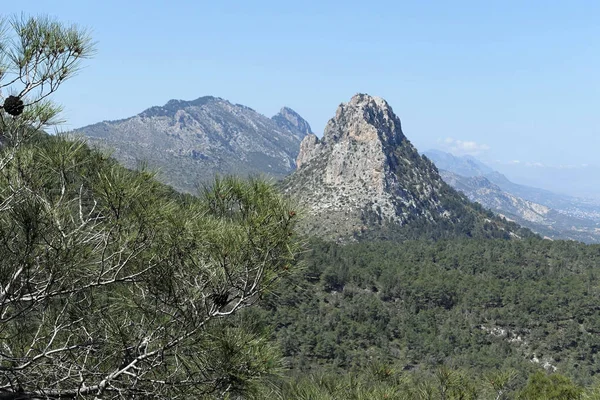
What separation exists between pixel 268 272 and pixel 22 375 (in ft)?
6.66

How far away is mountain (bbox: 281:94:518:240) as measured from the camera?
113250mm

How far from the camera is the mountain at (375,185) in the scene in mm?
113250

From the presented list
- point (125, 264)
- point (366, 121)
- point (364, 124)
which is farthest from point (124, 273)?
point (366, 121)

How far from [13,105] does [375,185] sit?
115692 mm

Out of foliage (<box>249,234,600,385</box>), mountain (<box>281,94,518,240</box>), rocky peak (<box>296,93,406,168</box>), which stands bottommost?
foliage (<box>249,234,600,385</box>)

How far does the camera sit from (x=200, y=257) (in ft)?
11.6

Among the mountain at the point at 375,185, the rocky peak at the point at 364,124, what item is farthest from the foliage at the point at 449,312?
the rocky peak at the point at 364,124

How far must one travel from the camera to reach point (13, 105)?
10.5ft

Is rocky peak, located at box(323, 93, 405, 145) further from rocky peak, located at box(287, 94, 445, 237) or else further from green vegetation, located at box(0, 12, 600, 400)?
green vegetation, located at box(0, 12, 600, 400)

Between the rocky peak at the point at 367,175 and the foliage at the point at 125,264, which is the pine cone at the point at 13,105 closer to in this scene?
the foliage at the point at 125,264

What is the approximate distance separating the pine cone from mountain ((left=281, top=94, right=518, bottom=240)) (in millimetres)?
101246

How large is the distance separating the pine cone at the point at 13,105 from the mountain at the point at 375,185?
101m

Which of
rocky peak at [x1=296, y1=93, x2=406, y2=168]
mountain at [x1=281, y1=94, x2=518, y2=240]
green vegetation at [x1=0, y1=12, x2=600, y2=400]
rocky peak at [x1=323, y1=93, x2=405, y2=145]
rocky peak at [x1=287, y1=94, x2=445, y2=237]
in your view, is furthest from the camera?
rocky peak at [x1=323, y1=93, x2=405, y2=145]

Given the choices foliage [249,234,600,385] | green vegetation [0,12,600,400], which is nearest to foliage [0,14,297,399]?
green vegetation [0,12,600,400]
